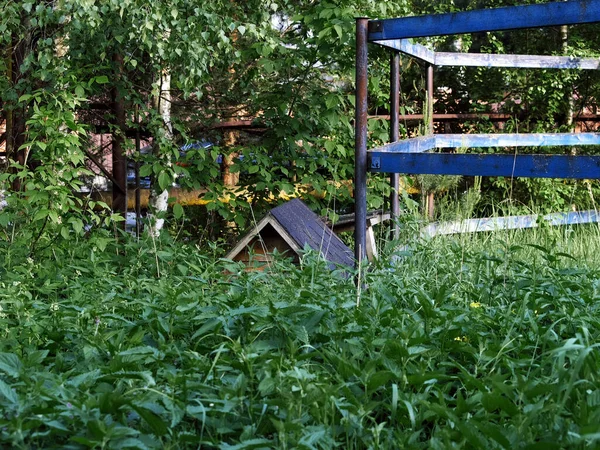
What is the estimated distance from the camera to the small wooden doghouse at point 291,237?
5355mm

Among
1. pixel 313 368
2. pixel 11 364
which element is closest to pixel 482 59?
pixel 313 368

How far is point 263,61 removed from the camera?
6762 millimetres

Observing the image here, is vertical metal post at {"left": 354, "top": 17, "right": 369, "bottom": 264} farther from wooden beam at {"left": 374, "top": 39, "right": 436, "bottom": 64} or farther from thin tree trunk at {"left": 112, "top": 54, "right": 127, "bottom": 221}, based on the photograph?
thin tree trunk at {"left": 112, "top": 54, "right": 127, "bottom": 221}

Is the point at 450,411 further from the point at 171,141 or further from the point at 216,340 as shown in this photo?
the point at 171,141

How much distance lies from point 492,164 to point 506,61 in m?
3.56

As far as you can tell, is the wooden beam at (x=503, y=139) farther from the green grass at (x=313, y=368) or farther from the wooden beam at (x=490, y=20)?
the green grass at (x=313, y=368)

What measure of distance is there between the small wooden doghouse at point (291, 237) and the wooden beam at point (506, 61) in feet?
7.18

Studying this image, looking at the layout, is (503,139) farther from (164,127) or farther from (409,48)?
(164,127)

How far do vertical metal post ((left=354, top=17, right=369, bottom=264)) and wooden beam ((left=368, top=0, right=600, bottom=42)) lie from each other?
0.26 feet

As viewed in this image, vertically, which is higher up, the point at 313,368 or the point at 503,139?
the point at 503,139

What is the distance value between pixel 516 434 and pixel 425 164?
3.04 m

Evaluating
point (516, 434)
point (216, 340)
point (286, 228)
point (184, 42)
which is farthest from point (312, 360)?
point (184, 42)

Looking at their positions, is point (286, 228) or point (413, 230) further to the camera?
point (286, 228)

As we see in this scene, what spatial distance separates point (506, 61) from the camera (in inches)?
→ 309
